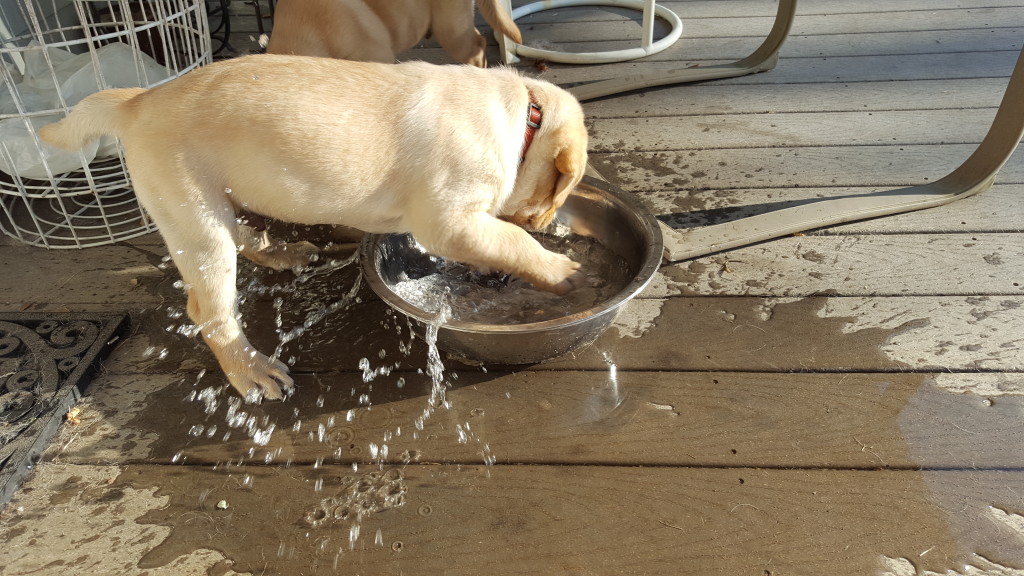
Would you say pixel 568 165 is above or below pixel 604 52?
above

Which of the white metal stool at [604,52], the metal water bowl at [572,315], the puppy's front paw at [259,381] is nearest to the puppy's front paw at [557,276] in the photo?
the metal water bowl at [572,315]

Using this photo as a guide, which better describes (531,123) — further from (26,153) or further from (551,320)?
(26,153)

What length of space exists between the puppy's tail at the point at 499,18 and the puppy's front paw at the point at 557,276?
123cm

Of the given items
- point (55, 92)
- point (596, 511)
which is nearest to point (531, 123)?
point (596, 511)

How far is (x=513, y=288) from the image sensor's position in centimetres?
193

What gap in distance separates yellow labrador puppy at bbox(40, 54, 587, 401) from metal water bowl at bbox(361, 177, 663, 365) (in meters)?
0.15

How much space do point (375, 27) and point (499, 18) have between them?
1.54 feet

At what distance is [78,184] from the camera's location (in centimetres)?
267

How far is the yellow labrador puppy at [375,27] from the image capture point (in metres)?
2.34

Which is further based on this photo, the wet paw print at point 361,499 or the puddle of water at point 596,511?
the wet paw print at point 361,499

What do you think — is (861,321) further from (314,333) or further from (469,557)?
(314,333)

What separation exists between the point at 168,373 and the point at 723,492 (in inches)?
52.9

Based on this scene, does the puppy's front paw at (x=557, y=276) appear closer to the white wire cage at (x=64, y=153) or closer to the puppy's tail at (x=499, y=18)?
the puppy's tail at (x=499, y=18)

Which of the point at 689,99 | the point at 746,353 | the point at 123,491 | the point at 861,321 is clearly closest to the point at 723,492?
the point at 746,353
